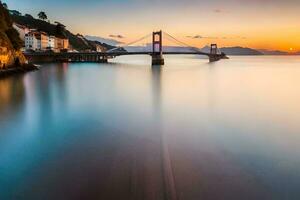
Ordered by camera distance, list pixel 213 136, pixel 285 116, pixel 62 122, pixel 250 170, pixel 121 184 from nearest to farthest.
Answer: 1. pixel 121 184
2. pixel 250 170
3. pixel 213 136
4. pixel 62 122
5. pixel 285 116

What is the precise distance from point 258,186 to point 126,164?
81.8 inches

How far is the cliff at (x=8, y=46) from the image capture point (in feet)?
89.9

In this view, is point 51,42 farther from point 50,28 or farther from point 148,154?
point 148,154

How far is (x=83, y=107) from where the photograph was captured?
12719 millimetres

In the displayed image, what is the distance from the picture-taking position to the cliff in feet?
89.9

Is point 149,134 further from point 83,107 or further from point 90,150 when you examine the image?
point 83,107

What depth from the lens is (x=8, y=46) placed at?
1125 inches

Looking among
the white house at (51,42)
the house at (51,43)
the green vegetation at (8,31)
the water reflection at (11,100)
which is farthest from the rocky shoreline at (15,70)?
the white house at (51,42)

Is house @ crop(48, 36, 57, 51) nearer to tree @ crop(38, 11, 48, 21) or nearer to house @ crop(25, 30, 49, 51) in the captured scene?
house @ crop(25, 30, 49, 51)

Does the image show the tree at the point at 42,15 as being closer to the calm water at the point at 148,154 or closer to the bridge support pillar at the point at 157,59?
the bridge support pillar at the point at 157,59

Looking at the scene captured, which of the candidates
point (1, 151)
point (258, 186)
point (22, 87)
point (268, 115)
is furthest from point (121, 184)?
point (22, 87)

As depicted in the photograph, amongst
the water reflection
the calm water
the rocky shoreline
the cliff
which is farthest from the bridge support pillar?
the calm water

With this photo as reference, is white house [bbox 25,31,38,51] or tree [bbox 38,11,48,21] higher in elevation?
tree [bbox 38,11,48,21]

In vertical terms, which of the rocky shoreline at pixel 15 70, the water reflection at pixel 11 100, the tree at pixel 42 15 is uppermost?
the tree at pixel 42 15
